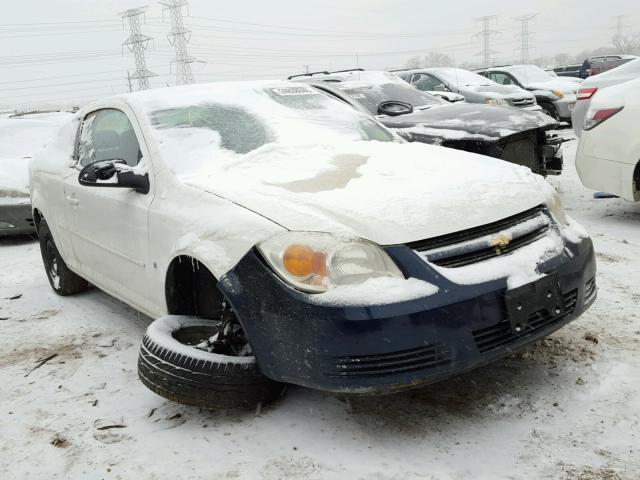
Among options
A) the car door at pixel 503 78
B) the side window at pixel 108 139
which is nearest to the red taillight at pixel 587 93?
the side window at pixel 108 139

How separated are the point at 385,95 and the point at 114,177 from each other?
5210 millimetres

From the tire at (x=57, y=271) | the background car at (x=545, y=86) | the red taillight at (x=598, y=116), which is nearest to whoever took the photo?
the tire at (x=57, y=271)

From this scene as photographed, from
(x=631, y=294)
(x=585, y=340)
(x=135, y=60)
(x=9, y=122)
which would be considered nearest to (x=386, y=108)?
(x=631, y=294)

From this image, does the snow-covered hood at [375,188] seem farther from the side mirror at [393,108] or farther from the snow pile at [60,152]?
the side mirror at [393,108]

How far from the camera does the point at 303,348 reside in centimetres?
231

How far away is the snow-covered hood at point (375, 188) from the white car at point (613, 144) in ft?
8.16

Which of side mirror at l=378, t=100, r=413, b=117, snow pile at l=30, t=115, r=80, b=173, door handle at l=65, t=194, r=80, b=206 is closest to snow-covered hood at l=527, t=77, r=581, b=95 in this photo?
side mirror at l=378, t=100, r=413, b=117

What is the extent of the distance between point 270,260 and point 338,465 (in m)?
0.80

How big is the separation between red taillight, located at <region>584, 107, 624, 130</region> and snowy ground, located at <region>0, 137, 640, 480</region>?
2.33 metres

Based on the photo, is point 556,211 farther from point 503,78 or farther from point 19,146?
point 503,78

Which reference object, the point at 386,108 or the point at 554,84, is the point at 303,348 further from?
the point at 554,84

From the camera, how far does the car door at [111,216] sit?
3.22 meters

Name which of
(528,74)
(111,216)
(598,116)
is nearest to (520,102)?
(528,74)

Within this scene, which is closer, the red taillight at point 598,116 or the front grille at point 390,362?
the front grille at point 390,362
